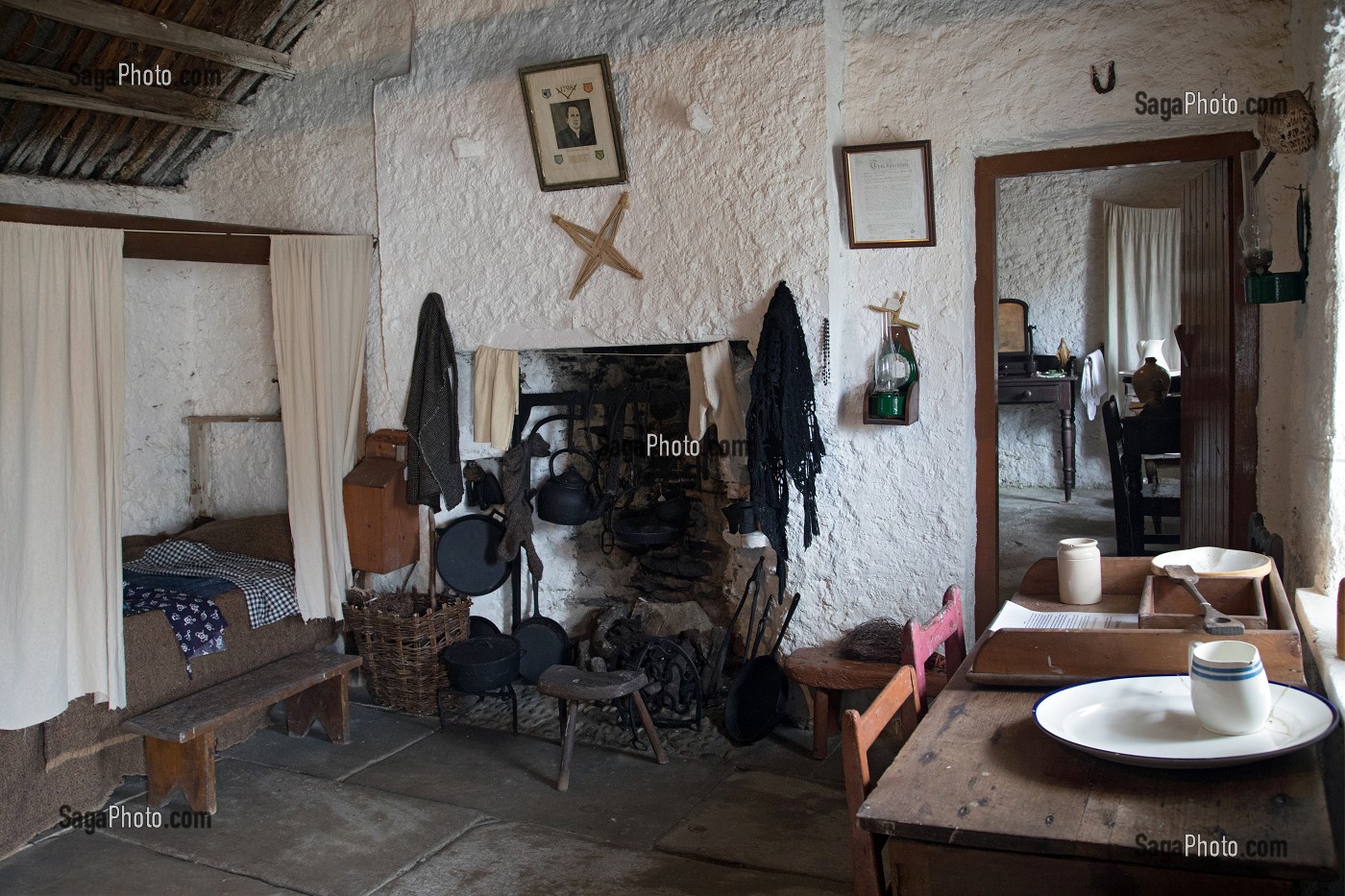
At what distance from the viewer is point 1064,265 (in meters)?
8.35

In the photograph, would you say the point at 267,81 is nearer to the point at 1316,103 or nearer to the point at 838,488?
the point at 838,488

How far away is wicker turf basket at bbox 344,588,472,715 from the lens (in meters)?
4.69

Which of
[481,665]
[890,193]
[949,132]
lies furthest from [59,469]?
[949,132]

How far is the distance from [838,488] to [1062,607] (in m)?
1.65

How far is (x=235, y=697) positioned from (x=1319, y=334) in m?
3.83

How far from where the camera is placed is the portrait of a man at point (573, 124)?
445 cm

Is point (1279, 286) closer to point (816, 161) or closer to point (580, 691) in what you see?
point (816, 161)

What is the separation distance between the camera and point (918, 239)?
13.4 feet

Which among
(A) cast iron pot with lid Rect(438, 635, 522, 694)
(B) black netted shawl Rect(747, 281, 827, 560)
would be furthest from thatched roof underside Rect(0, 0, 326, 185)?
(A) cast iron pot with lid Rect(438, 635, 522, 694)

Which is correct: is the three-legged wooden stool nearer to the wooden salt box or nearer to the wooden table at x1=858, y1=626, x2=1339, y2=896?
the wooden salt box

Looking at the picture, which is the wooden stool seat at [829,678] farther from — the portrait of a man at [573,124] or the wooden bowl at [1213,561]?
the portrait of a man at [573,124]

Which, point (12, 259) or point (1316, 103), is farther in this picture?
point (12, 259)

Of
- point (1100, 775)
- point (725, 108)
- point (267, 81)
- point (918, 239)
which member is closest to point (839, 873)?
point (1100, 775)

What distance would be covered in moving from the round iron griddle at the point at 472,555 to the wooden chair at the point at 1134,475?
3110 millimetres
